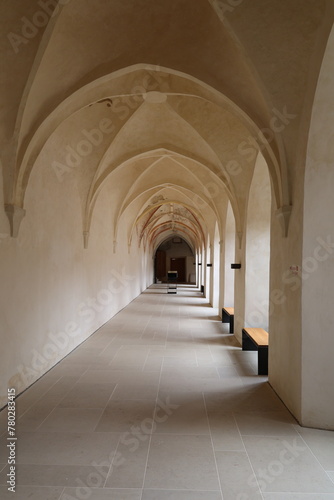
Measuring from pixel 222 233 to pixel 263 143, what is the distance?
6052 millimetres

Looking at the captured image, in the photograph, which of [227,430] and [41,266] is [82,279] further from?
[227,430]

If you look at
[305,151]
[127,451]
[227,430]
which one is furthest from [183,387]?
[305,151]

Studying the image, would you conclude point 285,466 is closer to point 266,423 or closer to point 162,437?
point 266,423

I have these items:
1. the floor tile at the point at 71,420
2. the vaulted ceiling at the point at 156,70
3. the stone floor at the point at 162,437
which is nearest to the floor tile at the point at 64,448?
the stone floor at the point at 162,437

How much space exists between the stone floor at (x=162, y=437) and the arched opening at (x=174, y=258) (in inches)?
1133

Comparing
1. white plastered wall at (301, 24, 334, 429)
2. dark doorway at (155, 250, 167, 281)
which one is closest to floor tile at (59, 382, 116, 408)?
white plastered wall at (301, 24, 334, 429)

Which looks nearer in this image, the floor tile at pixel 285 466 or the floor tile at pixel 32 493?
the floor tile at pixel 32 493

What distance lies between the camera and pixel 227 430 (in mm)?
3848

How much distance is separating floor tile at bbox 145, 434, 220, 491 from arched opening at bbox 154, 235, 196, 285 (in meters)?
31.7
